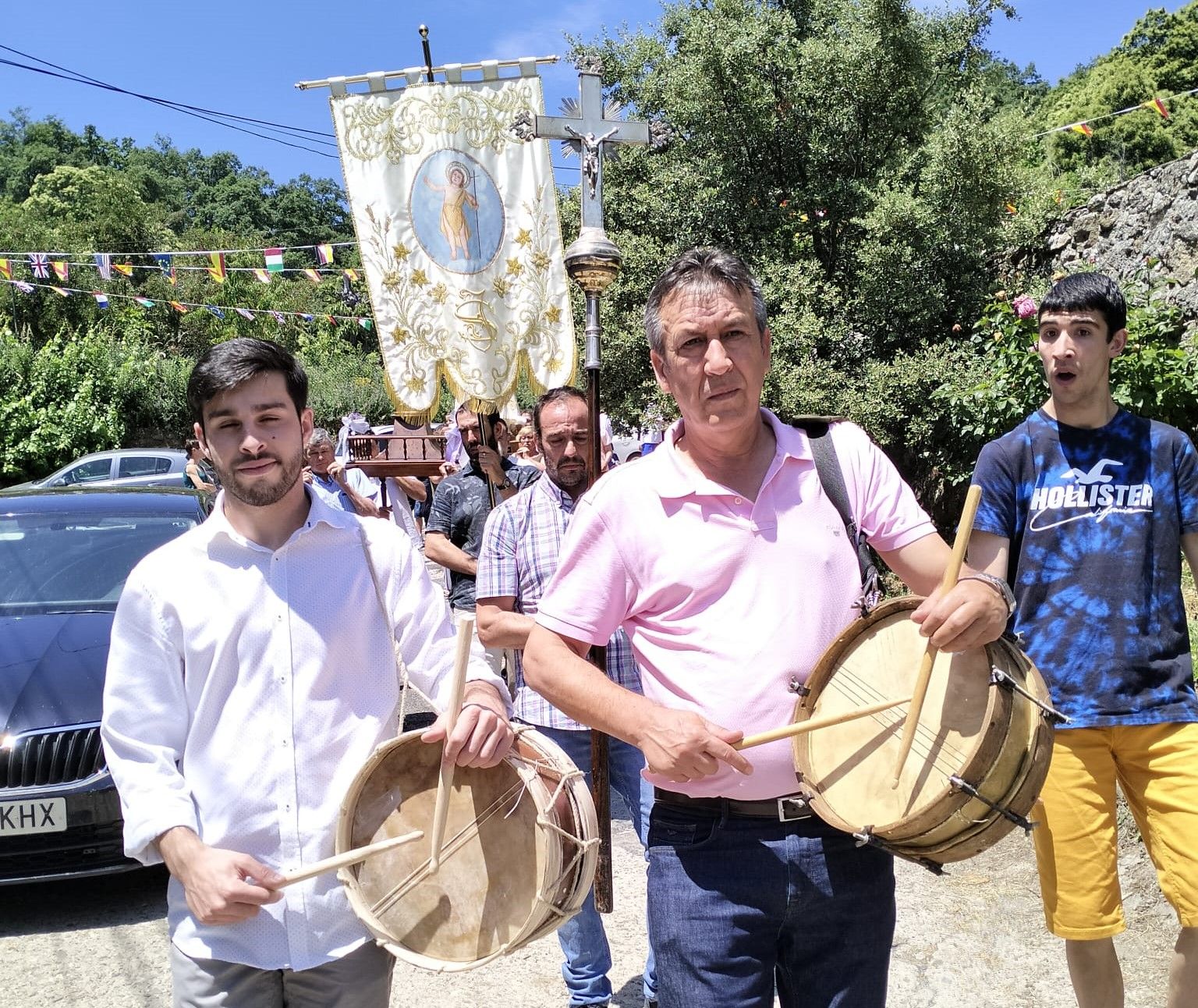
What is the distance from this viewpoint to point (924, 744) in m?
2.06

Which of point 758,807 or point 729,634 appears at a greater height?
point 729,634

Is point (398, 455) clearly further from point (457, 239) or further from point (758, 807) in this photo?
point (758, 807)

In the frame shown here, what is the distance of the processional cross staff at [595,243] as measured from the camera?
149 inches

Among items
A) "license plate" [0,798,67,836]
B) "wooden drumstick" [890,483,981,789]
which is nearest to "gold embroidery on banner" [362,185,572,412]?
"license plate" [0,798,67,836]

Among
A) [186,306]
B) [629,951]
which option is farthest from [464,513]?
[186,306]

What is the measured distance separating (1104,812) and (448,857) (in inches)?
81.5

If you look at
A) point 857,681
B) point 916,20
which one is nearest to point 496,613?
point 857,681

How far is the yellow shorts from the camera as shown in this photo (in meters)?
3.00

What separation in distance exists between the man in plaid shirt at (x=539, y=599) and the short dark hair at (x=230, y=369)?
149cm

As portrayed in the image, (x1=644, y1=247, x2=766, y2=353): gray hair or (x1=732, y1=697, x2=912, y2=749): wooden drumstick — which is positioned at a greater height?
(x1=644, y1=247, x2=766, y2=353): gray hair

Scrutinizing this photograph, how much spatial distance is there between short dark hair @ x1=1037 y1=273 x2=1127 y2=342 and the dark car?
4.23 m

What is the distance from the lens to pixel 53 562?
5781 mm

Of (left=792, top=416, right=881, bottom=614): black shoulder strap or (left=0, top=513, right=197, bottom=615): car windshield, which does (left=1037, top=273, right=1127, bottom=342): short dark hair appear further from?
(left=0, top=513, right=197, bottom=615): car windshield

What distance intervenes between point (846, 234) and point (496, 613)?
9947 millimetres
